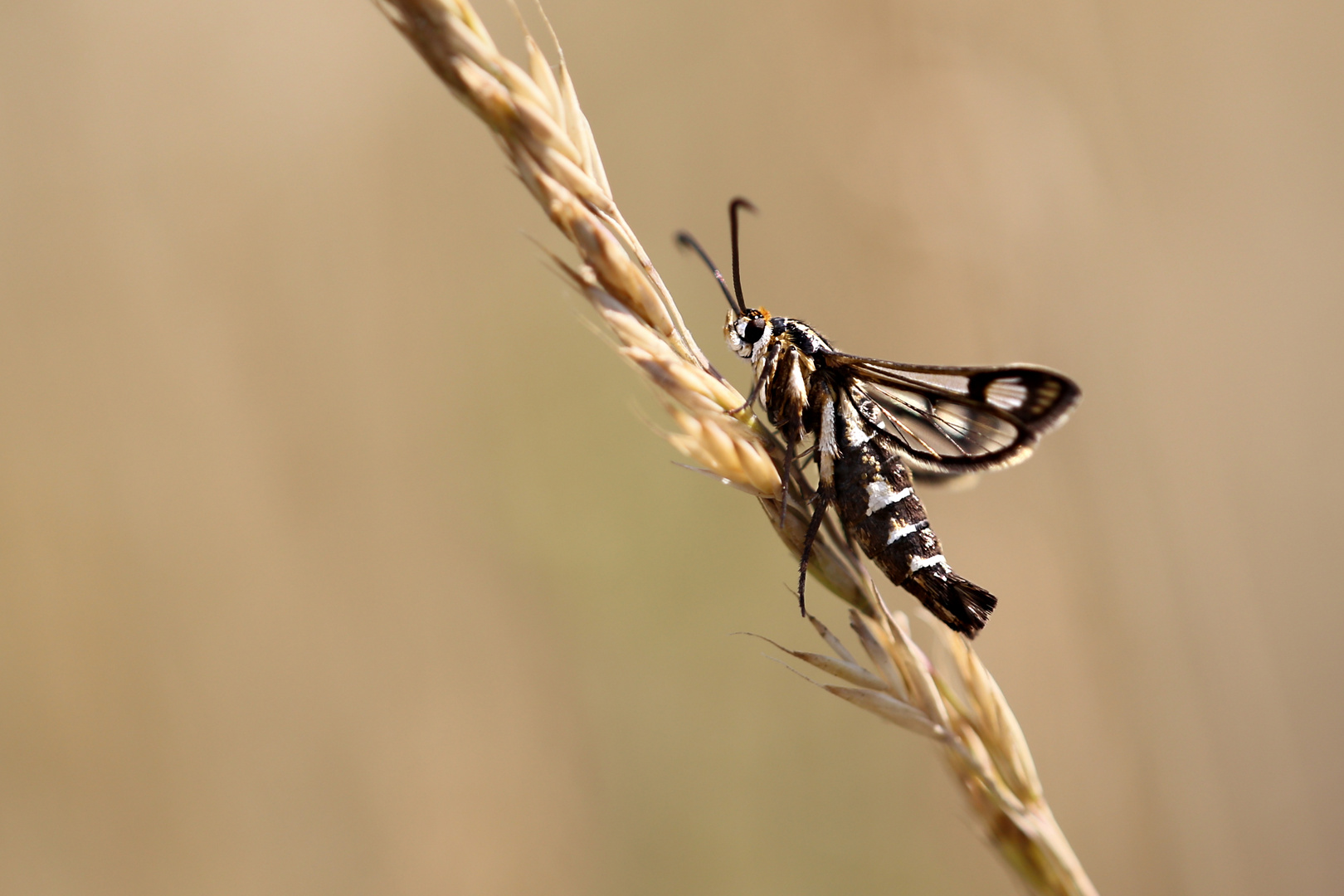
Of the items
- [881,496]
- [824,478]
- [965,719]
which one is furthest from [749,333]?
[965,719]

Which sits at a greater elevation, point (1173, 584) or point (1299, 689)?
point (1173, 584)

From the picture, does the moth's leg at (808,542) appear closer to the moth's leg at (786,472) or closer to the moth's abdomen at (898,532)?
the moth's leg at (786,472)

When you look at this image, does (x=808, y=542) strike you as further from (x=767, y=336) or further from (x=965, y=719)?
(x=767, y=336)

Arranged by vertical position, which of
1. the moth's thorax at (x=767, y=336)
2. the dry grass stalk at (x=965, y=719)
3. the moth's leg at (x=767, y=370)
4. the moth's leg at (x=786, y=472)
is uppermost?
the moth's thorax at (x=767, y=336)

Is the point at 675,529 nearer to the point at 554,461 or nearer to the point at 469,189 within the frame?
the point at 554,461

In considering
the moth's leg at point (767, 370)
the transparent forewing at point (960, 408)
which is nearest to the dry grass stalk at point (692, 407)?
the moth's leg at point (767, 370)

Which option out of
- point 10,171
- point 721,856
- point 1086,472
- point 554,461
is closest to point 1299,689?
point 1086,472
